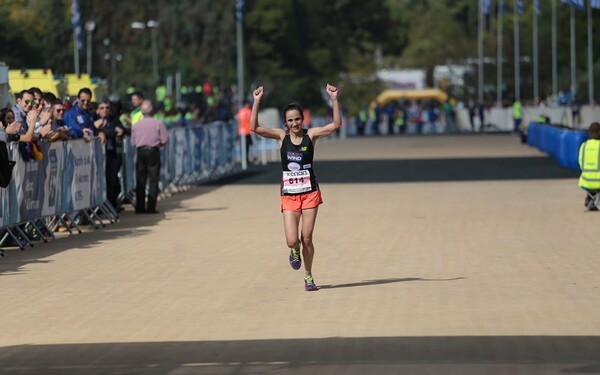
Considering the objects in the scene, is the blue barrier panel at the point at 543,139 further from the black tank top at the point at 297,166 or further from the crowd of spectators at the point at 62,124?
the black tank top at the point at 297,166

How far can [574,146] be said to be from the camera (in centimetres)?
4059

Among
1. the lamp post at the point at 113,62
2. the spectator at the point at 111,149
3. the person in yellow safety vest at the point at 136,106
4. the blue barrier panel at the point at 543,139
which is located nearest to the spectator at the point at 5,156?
the spectator at the point at 111,149

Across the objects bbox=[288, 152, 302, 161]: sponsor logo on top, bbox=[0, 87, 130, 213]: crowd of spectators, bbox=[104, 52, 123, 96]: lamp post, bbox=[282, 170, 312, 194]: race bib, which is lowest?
bbox=[282, 170, 312, 194]: race bib

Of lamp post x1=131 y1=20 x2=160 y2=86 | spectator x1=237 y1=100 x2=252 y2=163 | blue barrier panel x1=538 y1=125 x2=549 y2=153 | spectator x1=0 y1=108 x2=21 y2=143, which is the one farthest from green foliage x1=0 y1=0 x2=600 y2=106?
spectator x1=0 y1=108 x2=21 y2=143

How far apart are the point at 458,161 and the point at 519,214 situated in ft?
74.9

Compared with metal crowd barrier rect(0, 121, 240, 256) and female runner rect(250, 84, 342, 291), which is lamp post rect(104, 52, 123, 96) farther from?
female runner rect(250, 84, 342, 291)

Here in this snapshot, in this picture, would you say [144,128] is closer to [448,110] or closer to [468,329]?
[468,329]

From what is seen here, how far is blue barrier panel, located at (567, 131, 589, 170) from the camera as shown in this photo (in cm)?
4016

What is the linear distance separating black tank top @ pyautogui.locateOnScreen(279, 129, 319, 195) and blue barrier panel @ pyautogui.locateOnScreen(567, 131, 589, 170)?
25435 millimetres

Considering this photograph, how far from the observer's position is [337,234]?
21969mm

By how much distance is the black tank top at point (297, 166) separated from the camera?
49.8 feet

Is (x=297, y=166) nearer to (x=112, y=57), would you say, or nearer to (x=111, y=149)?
(x=111, y=149)

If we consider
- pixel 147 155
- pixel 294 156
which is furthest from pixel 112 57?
pixel 294 156

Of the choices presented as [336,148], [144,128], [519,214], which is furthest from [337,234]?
[336,148]
